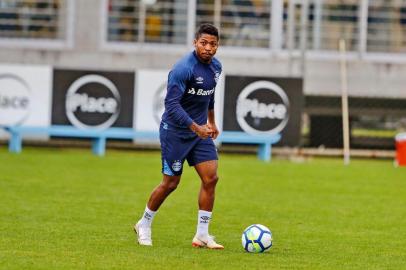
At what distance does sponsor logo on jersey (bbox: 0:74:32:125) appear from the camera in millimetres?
23859

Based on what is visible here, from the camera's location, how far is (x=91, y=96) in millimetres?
24172

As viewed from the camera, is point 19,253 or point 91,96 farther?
point 91,96

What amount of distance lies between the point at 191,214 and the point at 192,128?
3514 mm

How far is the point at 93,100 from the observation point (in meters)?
24.1

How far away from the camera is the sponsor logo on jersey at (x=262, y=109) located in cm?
2416

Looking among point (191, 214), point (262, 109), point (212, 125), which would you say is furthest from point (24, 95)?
point (212, 125)

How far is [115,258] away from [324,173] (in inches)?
461

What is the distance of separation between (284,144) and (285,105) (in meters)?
0.79

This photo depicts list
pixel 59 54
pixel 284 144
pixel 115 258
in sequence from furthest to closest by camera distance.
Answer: pixel 59 54 → pixel 284 144 → pixel 115 258

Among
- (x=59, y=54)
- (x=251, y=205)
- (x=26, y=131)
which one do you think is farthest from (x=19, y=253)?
(x=59, y=54)

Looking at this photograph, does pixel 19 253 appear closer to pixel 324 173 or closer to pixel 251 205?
pixel 251 205

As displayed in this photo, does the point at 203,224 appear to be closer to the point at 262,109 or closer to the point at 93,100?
the point at 262,109

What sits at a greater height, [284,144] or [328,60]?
[328,60]

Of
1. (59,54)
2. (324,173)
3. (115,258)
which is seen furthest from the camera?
(59,54)
